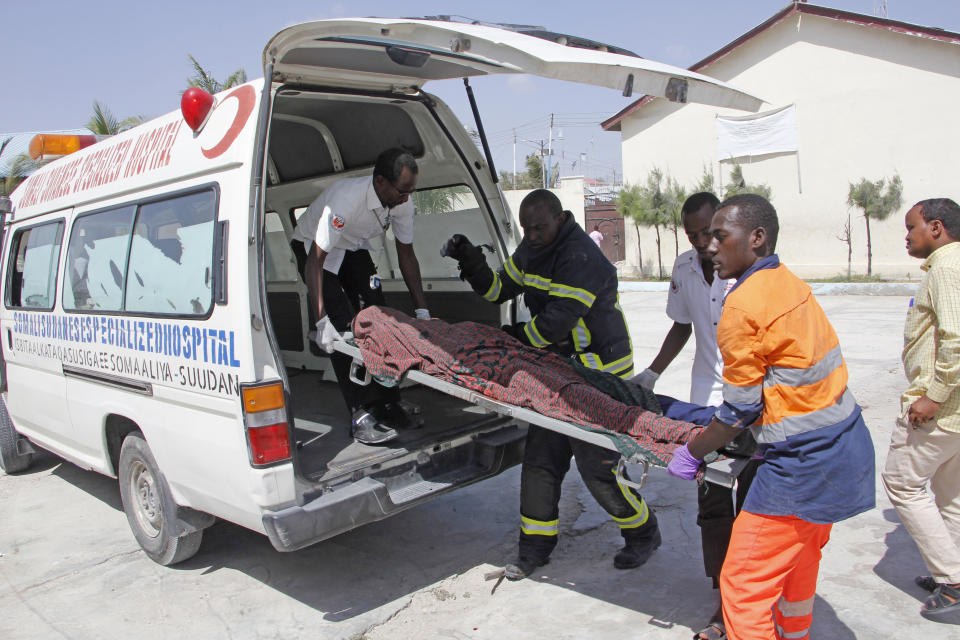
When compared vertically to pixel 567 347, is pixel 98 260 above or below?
above

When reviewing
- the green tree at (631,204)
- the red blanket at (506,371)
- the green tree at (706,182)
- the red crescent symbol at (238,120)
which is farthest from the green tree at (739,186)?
A: the red crescent symbol at (238,120)

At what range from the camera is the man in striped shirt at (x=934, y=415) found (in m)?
2.92

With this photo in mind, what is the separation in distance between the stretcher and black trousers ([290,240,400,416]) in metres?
0.16

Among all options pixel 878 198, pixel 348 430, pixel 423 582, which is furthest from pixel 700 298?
pixel 878 198

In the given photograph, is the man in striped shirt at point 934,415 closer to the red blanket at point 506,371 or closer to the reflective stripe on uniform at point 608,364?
the red blanket at point 506,371

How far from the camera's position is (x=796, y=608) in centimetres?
259

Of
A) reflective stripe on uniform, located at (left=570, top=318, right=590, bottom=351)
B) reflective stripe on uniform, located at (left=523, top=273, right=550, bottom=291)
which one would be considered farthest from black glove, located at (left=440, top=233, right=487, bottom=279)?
reflective stripe on uniform, located at (left=570, top=318, right=590, bottom=351)

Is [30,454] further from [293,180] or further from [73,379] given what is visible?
[293,180]

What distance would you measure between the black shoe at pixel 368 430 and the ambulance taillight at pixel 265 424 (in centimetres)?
72

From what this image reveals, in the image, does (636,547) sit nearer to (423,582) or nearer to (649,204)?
(423,582)

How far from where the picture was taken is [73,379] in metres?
4.32

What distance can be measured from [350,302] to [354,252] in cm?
30

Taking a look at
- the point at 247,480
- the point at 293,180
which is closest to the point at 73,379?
the point at 247,480

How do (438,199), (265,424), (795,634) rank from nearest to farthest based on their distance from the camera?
(795,634) → (265,424) → (438,199)
